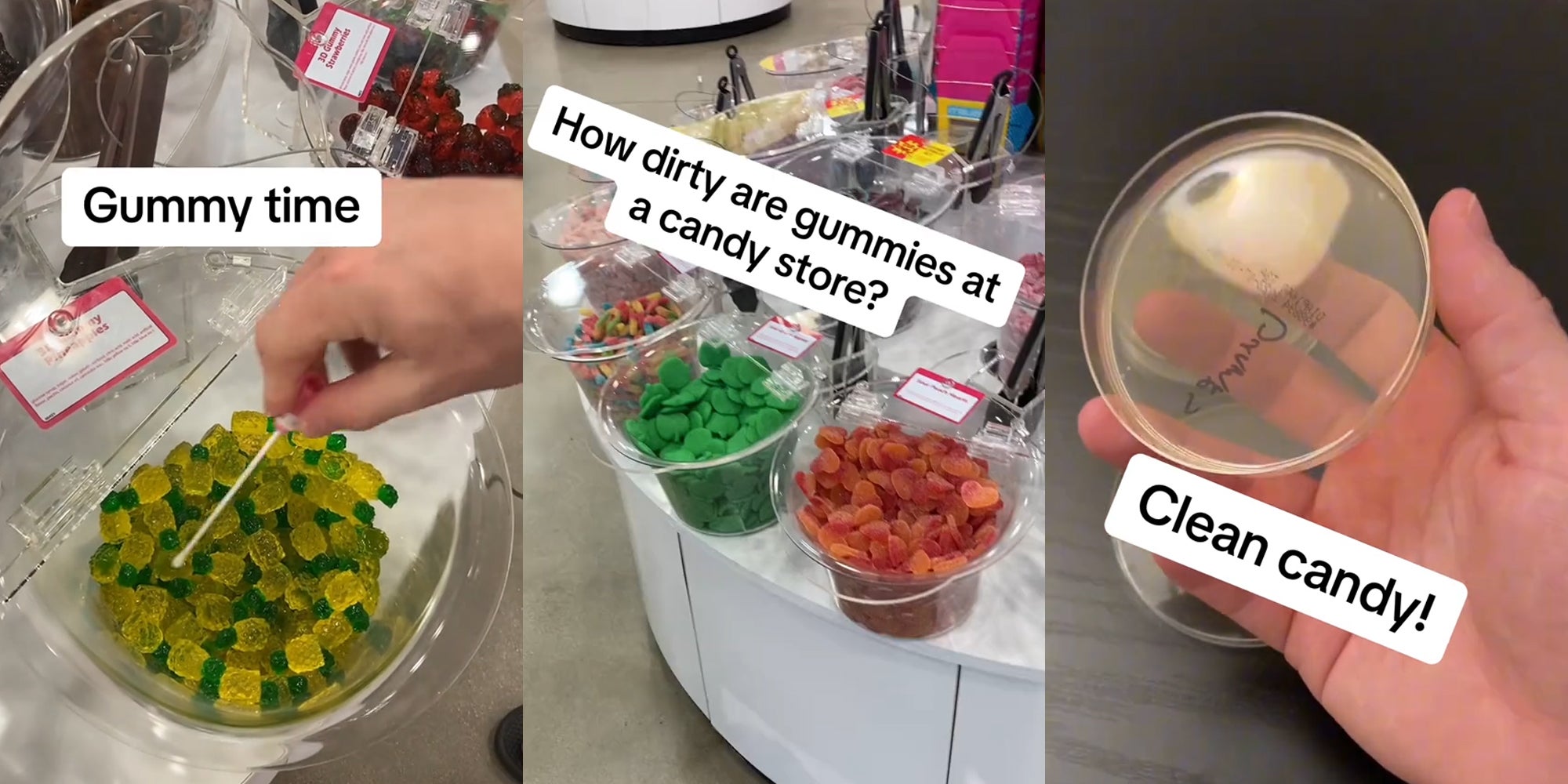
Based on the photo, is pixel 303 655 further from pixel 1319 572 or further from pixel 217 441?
pixel 1319 572

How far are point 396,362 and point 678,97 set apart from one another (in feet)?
1.52

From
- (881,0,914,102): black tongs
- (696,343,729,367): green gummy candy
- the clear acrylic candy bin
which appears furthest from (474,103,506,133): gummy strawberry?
(881,0,914,102): black tongs

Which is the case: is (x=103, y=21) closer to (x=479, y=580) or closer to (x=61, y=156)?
(x=61, y=156)

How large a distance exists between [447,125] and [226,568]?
0.98ft

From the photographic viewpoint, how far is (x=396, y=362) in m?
0.54

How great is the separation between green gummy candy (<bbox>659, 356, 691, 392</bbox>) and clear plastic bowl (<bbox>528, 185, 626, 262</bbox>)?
0.13 m

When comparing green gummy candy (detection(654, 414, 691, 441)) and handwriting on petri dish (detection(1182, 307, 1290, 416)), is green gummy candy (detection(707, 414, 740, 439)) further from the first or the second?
handwriting on petri dish (detection(1182, 307, 1290, 416))

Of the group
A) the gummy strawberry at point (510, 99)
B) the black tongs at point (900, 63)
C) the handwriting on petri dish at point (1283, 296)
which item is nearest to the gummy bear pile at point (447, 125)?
the gummy strawberry at point (510, 99)

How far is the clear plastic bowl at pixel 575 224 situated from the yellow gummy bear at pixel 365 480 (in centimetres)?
19

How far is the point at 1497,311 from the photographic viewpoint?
0.47m

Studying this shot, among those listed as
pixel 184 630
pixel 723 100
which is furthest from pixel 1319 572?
pixel 723 100

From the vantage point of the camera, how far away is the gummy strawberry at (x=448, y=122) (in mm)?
582

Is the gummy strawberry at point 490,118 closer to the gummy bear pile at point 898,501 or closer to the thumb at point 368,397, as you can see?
the thumb at point 368,397

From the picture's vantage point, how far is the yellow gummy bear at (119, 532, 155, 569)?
19.9 inches
